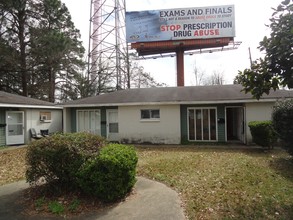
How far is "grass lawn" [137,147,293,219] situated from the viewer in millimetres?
4887

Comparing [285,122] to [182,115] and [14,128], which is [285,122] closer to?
[182,115]

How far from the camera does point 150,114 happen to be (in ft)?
51.3

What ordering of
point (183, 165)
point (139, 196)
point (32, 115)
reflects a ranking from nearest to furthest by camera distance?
point (139, 196)
point (183, 165)
point (32, 115)

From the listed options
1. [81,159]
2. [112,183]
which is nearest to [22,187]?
[81,159]

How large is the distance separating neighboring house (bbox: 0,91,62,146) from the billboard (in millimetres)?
10884

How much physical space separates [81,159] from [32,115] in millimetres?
13937

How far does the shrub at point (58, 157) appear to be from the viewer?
17.1ft

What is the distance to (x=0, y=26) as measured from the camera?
73.9 ft

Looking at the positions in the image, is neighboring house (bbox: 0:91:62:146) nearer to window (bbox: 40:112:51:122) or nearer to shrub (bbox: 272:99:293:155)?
window (bbox: 40:112:51:122)

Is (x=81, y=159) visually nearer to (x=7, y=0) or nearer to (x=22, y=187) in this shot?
(x=22, y=187)

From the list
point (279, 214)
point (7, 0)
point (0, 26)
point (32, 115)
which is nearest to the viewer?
point (279, 214)

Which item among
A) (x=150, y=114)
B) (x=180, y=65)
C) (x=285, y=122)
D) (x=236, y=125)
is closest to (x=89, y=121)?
(x=150, y=114)

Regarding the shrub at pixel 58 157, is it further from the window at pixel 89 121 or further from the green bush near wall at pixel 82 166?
the window at pixel 89 121

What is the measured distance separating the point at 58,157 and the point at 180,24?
825 inches
